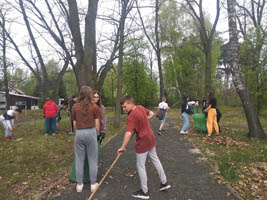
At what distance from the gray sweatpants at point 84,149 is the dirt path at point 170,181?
33 cm

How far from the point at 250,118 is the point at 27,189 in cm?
748

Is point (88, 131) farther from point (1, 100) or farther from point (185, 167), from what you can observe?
point (1, 100)

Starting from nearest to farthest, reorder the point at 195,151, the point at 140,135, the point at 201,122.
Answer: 1. the point at 140,135
2. the point at 195,151
3. the point at 201,122

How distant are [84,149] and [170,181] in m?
1.85

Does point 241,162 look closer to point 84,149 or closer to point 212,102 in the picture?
point 212,102

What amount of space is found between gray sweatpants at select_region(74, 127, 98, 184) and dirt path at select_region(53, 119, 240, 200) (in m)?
0.33

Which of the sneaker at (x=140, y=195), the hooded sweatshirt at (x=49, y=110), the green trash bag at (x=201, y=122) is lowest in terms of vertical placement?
the sneaker at (x=140, y=195)

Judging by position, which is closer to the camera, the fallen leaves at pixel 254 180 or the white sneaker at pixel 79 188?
the fallen leaves at pixel 254 180

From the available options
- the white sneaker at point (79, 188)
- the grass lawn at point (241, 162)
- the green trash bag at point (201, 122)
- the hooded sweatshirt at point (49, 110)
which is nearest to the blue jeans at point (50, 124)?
the hooded sweatshirt at point (49, 110)

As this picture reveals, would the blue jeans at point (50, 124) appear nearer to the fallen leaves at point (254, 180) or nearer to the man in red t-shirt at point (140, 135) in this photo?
the man in red t-shirt at point (140, 135)

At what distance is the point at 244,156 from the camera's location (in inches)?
214

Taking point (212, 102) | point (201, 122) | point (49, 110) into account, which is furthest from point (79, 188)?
point (201, 122)

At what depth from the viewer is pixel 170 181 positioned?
4.07 m

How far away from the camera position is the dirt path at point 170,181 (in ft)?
11.4
